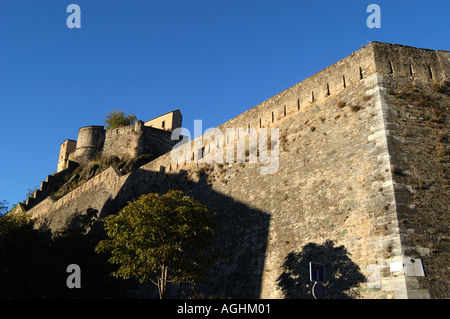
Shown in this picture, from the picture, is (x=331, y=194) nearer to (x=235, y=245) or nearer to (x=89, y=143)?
(x=235, y=245)

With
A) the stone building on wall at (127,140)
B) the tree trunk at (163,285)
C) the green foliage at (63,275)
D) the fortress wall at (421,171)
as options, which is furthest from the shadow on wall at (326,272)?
the stone building on wall at (127,140)

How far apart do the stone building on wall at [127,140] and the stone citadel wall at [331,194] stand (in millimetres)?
24842

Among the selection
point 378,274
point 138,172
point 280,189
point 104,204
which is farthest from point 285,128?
point 104,204

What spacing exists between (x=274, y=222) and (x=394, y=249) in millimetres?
5032

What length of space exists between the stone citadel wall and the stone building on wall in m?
24.8

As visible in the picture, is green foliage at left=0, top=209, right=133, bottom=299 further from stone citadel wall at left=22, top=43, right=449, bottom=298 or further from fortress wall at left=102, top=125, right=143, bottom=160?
fortress wall at left=102, top=125, right=143, bottom=160

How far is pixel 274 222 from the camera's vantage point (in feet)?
52.9

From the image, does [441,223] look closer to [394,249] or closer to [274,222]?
[394,249]

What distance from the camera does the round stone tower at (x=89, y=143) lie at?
4809cm

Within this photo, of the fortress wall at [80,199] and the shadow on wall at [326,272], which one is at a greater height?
the fortress wall at [80,199]

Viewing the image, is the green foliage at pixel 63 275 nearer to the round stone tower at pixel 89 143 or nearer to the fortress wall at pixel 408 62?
the fortress wall at pixel 408 62

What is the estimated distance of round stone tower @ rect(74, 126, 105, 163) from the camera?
4809 cm

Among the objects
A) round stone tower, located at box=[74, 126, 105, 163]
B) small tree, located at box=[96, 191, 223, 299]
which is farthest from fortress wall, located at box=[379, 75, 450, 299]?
round stone tower, located at box=[74, 126, 105, 163]
